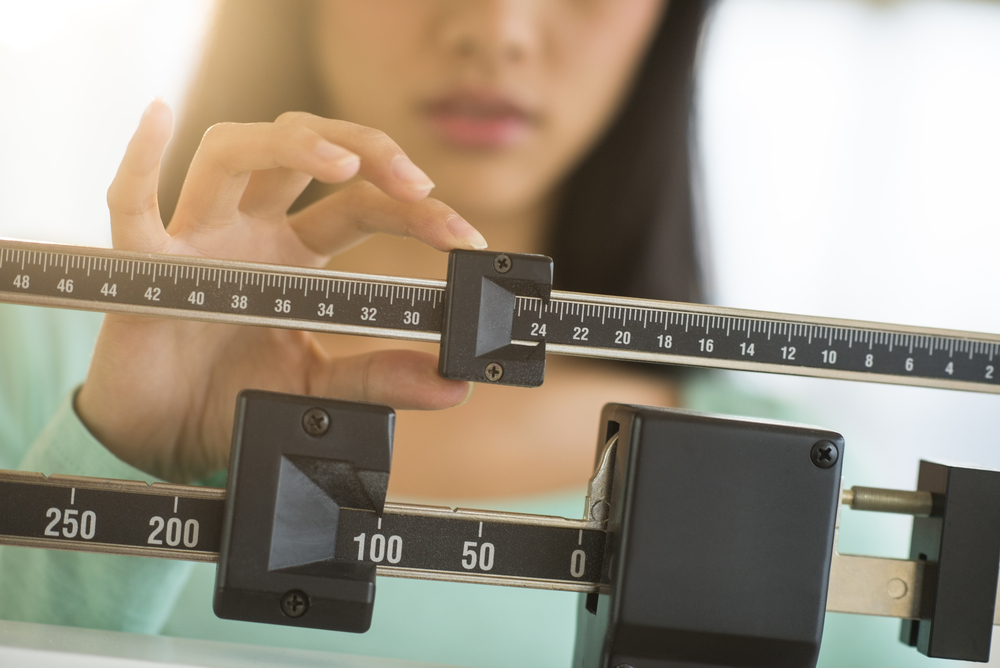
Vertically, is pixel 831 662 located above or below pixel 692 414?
below

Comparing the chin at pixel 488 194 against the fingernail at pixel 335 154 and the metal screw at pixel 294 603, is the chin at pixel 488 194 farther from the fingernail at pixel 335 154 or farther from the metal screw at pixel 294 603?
the metal screw at pixel 294 603

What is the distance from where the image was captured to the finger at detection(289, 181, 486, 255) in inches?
24.5

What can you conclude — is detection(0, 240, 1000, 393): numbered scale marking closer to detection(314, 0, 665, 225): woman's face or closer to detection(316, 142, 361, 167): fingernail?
detection(316, 142, 361, 167): fingernail

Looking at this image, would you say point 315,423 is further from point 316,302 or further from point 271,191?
point 271,191

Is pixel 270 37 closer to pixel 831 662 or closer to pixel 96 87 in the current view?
pixel 96 87

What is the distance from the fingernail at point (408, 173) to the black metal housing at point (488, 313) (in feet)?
0.24

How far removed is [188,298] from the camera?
23.1 inches

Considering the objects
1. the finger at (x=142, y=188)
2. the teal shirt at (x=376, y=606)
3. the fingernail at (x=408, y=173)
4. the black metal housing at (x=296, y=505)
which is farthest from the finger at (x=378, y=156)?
the teal shirt at (x=376, y=606)

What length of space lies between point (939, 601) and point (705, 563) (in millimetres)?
224

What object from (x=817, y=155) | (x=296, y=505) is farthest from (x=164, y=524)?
(x=817, y=155)

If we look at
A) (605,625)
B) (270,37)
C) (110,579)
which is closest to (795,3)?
(270,37)

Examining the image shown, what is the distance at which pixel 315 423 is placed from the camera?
523 mm

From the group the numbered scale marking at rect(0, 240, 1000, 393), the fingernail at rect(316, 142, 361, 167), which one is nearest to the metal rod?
the numbered scale marking at rect(0, 240, 1000, 393)

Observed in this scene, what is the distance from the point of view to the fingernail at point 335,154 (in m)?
0.59
